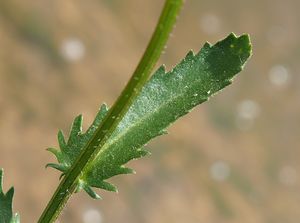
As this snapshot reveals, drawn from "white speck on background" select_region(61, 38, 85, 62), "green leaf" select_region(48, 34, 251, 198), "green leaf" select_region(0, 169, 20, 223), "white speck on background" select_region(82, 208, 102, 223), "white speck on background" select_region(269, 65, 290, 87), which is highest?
"white speck on background" select_region(269, 65, 290, 87)

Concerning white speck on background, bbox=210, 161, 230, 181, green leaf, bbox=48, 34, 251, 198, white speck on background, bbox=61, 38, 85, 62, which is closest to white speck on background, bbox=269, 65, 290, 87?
white speck on background, bbox=210, 161, 230, 181

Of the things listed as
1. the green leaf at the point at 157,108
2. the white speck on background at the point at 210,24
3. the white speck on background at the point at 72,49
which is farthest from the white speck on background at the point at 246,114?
the green leaf at the point at 157,108

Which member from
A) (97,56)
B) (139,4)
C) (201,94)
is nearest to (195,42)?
(139,4)

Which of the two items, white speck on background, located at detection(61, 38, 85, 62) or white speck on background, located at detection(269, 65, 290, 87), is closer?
white speck on background, located at detection(61, 38, 85, 62)

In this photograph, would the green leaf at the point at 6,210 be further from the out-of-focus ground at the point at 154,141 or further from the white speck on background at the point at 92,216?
the white speck on background at the point at 92,216

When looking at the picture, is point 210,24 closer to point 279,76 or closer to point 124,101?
point 279,76

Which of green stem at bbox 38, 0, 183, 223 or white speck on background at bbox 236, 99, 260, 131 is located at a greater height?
white speck on background at bbox 236, 99, 260, 131

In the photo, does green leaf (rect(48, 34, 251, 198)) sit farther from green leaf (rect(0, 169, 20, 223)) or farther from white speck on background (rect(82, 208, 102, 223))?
white speck on background (rect(82, 208, 102, 223))

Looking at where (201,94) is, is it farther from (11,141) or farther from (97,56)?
(97,56)
